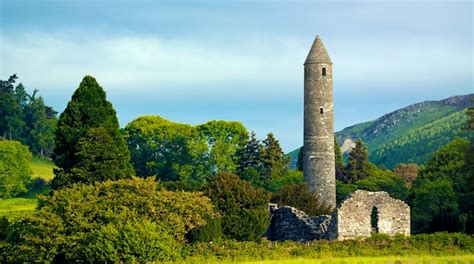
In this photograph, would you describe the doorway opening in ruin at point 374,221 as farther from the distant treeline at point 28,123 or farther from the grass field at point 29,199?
the distant treeline at point 28,123

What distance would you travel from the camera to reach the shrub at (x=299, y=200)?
55.0m

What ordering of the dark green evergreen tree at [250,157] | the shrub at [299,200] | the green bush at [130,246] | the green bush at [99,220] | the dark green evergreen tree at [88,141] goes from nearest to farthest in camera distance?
the green bush at [130,246] → the green bush at [99,220] → the dark green evergreen tree at [88,141] → the shrub at [299,200] → the dark green evergreen tree at [250,157]

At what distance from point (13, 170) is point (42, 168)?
55.2ft

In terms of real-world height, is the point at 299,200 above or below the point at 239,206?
above

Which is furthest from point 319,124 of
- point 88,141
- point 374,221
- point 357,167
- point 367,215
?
point 357,167

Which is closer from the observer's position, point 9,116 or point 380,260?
point 380,260

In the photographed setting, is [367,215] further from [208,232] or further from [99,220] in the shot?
[99,220]

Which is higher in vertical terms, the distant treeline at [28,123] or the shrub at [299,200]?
the distant treeline at [28,123]

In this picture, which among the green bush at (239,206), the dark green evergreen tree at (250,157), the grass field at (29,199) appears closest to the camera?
the green bush at (239,206)

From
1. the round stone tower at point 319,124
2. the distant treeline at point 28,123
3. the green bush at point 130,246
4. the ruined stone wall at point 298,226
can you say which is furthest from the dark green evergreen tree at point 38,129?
the green bush at point 130,246

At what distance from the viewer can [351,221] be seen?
4491 cm

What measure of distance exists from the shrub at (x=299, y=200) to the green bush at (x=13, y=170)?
135 feet

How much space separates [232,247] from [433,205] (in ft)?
86.3

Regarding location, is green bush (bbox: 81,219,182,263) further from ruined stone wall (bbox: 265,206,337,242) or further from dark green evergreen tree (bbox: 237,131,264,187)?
dark green evergreen tree (bbox: 237,131,264,187)
